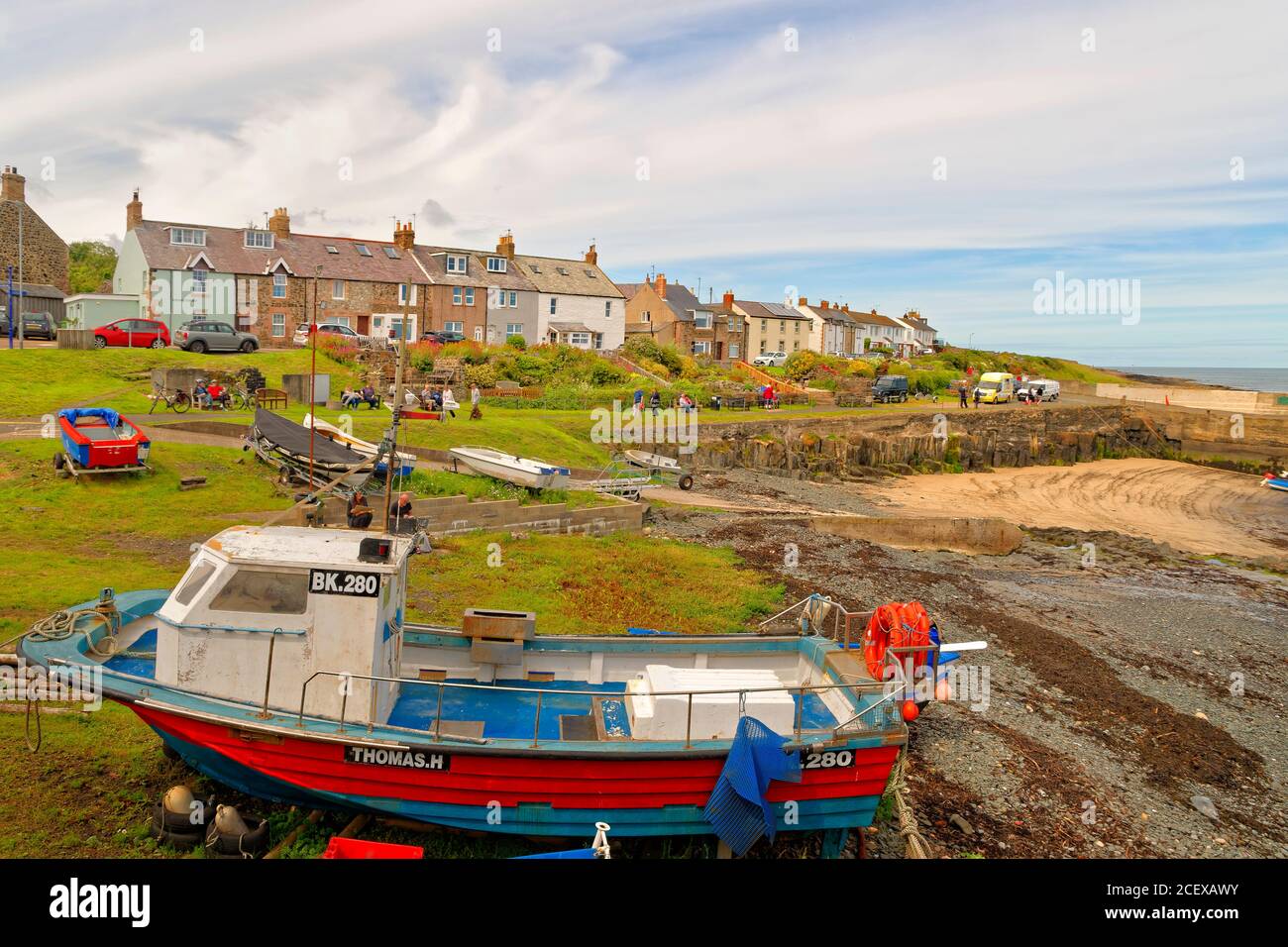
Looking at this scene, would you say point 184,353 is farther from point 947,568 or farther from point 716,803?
point 716,803

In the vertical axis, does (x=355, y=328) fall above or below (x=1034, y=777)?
above

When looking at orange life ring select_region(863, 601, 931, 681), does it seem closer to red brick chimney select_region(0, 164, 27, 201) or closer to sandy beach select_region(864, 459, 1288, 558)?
sandy beach select_region(864, 459, 1288, 558)

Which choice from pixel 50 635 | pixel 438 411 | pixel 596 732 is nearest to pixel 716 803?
pixel 596 732

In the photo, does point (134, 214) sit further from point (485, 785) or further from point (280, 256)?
point (485, 785)

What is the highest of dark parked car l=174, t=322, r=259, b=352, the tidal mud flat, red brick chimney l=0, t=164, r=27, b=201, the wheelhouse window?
red brick chimney l=0, t=164, r=27, b=201

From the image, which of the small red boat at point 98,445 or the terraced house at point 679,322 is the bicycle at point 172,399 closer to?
the small red boat at point 98,445

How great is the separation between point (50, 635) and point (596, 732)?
6.42 m

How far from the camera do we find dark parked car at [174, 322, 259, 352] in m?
41.0

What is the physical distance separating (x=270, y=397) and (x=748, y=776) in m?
29.1

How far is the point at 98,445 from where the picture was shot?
20641mm

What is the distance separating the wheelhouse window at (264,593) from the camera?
30.8 ft

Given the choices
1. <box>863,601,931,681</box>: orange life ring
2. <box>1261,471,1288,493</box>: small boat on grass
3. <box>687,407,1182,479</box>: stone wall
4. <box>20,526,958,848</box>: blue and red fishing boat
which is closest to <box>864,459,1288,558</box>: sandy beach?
<box>1261,471,1288,493</box>: small boat on grass

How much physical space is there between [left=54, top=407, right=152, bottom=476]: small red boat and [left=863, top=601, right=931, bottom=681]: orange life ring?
18.3 metres

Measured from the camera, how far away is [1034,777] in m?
12.7
